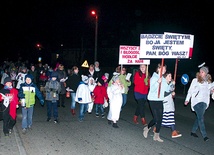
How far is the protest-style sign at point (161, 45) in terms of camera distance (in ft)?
28.9

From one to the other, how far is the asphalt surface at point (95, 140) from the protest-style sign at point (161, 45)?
2.19m

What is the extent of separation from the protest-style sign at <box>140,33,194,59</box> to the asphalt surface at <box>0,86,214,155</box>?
219 cm

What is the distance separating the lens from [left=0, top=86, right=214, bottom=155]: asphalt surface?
6.78 m

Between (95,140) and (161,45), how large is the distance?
3.25 metres

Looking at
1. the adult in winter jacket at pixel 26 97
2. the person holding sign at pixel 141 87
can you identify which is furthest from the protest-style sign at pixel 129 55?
the adult in winter jacket at pixel 26 97

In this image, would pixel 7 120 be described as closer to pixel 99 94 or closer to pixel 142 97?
pixel 99 94

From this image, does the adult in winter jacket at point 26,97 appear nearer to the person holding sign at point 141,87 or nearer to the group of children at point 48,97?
the group of children at point 48,97

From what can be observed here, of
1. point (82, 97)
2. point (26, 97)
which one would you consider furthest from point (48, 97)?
point (26, 97)

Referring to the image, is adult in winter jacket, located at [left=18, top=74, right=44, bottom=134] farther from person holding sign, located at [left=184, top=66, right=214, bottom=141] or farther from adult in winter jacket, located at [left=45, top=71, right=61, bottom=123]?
person holding sign, located at [left=184, top=66, right=214, bottom=141]

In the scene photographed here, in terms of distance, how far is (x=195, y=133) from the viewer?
8398 mm

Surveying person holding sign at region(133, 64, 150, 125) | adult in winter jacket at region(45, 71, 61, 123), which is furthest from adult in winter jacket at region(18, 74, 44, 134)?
person holding sign at region(133, 64, 150, 125)

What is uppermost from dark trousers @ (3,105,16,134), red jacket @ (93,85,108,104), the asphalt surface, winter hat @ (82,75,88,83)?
winter hat @ (82,75,88,83)

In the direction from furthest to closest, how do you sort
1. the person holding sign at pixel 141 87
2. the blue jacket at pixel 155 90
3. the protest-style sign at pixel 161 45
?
the person holding sign at pixel 141 87, the protest-style sign at pixel 161 45, the blue jacket at pixel 155 90

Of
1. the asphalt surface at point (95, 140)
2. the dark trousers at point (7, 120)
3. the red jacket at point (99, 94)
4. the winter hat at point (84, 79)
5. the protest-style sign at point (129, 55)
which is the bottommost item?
the asphalt surface at point (95, 140)
